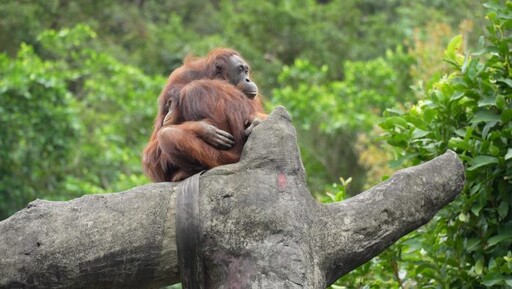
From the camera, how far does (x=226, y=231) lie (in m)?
3.47

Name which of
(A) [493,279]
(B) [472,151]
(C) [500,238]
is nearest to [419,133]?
(B) [472,151]

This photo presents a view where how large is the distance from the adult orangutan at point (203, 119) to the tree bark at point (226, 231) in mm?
260

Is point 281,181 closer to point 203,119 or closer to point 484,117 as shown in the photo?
point 203,119

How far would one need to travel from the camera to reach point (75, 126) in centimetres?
1098

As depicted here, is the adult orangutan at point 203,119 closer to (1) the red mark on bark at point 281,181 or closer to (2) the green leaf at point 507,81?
(1) the red mark on bark at point 281,181

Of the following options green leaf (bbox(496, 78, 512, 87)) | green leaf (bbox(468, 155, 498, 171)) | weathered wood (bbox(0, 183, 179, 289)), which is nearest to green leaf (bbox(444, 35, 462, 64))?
green leaf (bbox(496, 78, 512, 87))

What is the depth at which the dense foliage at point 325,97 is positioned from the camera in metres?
4.45

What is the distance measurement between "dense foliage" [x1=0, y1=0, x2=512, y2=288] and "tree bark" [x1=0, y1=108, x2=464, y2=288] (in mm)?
883

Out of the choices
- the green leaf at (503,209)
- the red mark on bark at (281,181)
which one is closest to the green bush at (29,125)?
the green leaf at (503,209)

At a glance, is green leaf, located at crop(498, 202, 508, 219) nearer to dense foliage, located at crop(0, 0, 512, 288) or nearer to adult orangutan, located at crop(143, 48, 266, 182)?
dense foliage, located at crop(0, 0, 512, 288)

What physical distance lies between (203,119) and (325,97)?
802 cm

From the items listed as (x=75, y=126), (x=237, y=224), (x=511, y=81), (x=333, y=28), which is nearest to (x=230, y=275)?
(x=237, y=224)

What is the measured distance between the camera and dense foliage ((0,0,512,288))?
175 inches

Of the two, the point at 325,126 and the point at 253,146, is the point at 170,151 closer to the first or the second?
the point at 253,146
